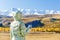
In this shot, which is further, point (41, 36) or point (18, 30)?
point (41, 36)

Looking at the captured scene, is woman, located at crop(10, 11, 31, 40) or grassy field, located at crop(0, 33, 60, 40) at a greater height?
woman, located at crop(10, 11, 31, 40)

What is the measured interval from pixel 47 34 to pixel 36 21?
0.58 m

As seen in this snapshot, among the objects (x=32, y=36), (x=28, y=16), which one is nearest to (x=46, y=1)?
(x=28, y=16)

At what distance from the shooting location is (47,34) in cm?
921

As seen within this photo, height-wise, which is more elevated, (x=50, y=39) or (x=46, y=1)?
(x=46, y=1)

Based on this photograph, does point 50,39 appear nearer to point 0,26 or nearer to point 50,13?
point 50,13

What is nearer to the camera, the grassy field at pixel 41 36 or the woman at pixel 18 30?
the woman at pixel 18 30

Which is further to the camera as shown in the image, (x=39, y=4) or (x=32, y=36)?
(x=32, y=36)

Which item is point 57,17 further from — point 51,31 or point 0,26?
point 0,26

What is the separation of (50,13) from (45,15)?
→ 0.56ft

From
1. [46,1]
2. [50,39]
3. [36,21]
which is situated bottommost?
[50,39]

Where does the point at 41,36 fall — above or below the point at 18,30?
below

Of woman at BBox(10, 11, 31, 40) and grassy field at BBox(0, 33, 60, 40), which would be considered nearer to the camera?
woman at BBox(10, 11, 31, 40)

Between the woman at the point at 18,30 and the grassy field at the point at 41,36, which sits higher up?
the woman at the point at 18,30
